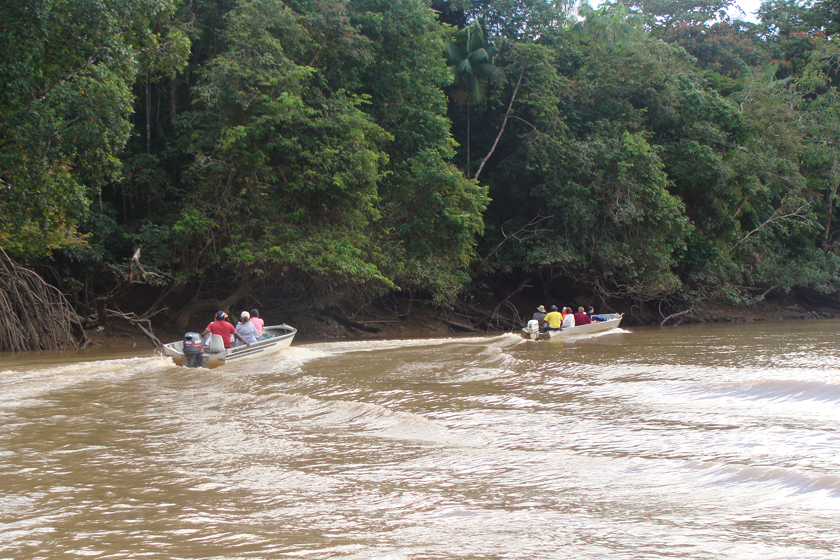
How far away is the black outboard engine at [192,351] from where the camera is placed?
1284 centimetres

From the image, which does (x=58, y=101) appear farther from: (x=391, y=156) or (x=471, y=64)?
(x=471, y=64)

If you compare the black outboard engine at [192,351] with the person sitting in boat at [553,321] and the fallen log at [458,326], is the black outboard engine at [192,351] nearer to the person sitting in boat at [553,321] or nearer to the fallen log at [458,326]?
the person sitting in boat at [553,321]

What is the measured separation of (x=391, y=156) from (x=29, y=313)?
11.0 m

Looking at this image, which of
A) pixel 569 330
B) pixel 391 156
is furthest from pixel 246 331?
pixel 569 330

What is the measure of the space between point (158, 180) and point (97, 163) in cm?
522

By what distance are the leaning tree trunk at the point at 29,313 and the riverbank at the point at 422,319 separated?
1.63 metres

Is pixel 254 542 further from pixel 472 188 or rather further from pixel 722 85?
pixel 722 85

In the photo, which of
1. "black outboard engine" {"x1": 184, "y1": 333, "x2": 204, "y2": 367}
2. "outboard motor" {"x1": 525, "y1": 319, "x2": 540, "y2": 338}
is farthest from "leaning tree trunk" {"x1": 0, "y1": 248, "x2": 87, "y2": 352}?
"outboard motor" {"x1": 525, "y1": 319, "x2": 540, "y2": 338}

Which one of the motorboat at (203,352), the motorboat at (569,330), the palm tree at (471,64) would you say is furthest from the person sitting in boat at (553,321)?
the motorboat at (203,352)

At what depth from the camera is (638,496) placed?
512 cm

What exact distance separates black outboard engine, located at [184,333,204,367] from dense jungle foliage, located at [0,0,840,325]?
12.4ft

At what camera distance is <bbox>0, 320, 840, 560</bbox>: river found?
14.1ft

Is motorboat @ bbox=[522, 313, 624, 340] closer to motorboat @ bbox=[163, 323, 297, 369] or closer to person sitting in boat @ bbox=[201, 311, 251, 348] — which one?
motorboat @ bbox=[163, 323, 297, 369]

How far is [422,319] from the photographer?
24938 millimetres
